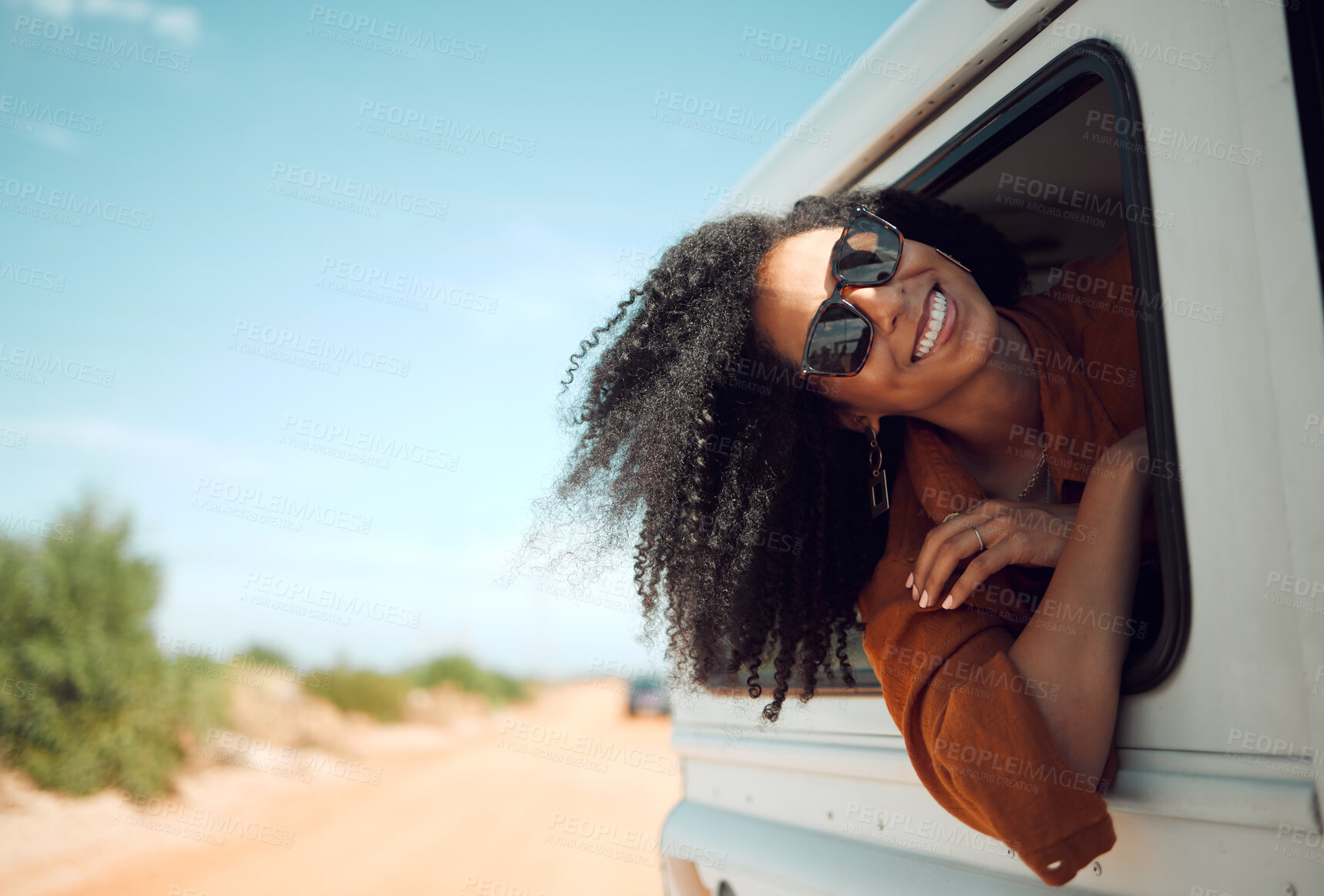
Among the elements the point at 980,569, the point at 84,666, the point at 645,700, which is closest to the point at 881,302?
the point at 980,569

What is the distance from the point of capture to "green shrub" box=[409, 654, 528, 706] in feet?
70.3

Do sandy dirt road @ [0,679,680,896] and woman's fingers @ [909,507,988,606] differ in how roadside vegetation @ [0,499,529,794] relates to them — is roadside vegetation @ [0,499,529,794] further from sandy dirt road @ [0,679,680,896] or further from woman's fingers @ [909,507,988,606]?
woman's fingers @ [909,507,988,606]

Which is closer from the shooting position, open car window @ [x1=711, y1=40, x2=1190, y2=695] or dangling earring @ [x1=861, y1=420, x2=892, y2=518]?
open car window @ [x1=711, y1=40, x2=1190, y2=695]

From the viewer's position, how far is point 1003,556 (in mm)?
1417

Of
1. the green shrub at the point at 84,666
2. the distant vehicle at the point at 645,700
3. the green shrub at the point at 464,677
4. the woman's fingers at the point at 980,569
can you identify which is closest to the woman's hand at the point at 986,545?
the woman's fingers at the point at 980,569

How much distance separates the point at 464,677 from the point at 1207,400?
23.2 m

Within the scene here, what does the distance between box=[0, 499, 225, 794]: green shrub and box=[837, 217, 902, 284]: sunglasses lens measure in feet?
34.3

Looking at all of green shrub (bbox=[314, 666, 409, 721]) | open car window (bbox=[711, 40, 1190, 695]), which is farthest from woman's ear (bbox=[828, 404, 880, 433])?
green shrub (bbox=[314, 666, 409, 721])

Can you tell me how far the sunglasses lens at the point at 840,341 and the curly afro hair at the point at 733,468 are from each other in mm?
152

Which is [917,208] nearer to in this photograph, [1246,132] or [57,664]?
[1246,132]

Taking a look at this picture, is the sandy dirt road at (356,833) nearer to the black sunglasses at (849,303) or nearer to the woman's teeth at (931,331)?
the black sunglasses at (849,303)

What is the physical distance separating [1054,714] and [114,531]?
11.0m

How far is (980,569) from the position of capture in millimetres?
1385

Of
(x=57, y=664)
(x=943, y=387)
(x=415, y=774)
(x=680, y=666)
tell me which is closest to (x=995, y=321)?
(x=943, y=387)
